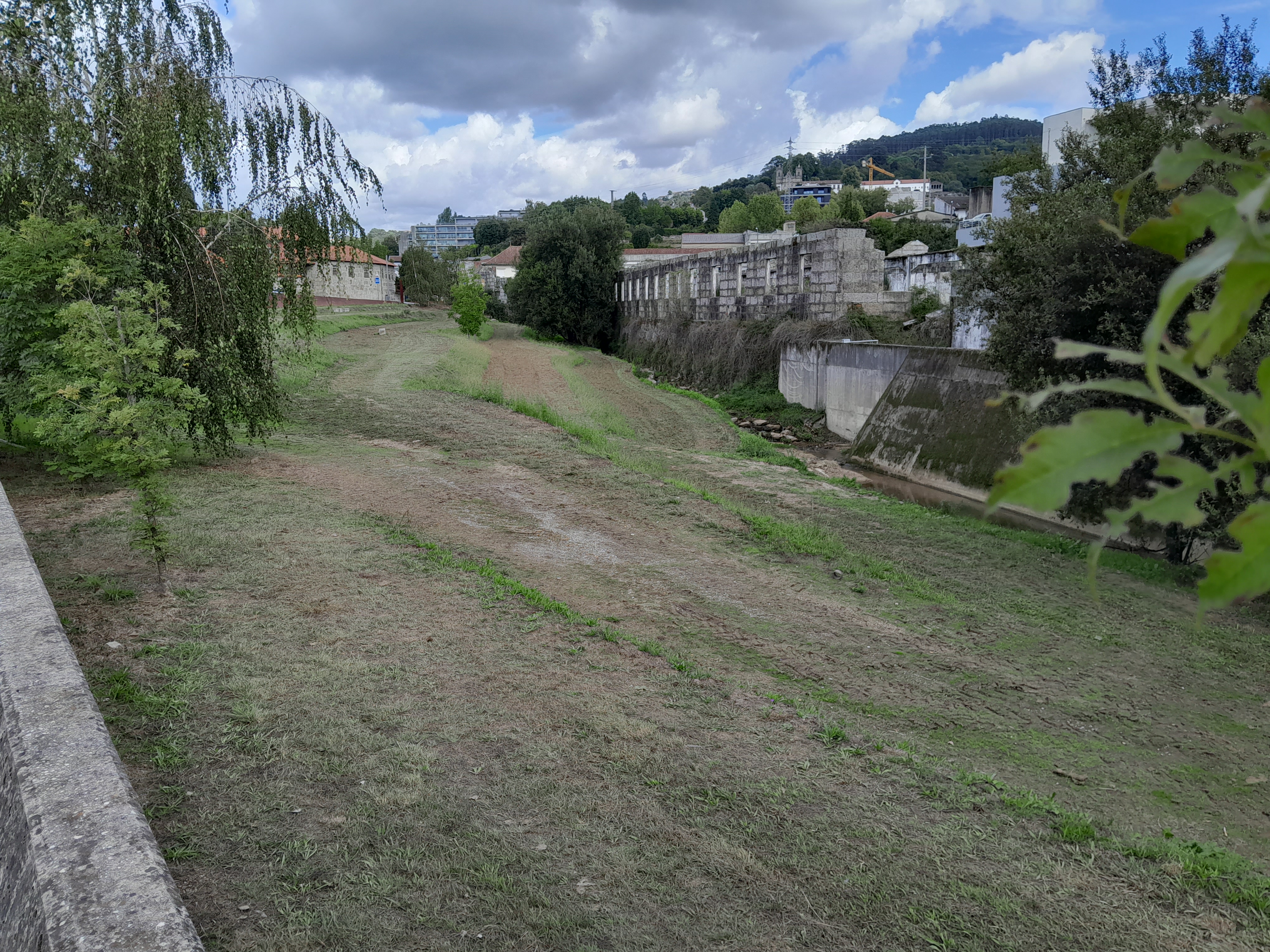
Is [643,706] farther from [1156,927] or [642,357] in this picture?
[642,357]

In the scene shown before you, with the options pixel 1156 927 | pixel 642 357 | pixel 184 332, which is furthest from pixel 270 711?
pixel 642 357

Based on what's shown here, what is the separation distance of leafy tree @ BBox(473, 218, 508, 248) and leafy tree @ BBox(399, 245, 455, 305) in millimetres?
54844

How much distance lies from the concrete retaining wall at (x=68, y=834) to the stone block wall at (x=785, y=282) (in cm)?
2248

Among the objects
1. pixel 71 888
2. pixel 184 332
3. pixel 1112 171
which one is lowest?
pixel 71 888

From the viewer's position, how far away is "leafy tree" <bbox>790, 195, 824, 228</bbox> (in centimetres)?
7781

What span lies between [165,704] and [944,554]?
25.8 ft

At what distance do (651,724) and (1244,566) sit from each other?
179 inches

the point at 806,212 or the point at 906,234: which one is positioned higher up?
the point at 806,212

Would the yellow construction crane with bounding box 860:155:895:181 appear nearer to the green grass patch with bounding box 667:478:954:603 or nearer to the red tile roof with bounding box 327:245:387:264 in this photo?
the red tile roof with bounding box 327:245:387:264

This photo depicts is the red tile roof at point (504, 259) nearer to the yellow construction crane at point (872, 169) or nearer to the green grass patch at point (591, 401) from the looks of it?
the green grass patch at point (591, 401)

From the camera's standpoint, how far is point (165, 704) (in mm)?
4727

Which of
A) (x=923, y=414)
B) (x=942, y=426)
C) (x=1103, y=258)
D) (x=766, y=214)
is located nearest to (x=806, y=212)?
(x=766, y=214)

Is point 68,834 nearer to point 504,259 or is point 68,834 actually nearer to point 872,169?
point 504,259

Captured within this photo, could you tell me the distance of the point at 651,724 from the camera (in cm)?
510
